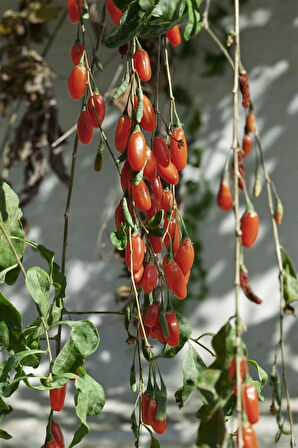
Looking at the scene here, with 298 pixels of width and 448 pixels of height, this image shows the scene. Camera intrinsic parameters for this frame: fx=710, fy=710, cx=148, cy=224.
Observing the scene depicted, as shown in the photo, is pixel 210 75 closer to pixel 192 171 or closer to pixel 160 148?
pixel 192 171

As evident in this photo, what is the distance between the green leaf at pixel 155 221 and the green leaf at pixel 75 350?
124mm

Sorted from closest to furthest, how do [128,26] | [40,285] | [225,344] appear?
[225,344], [128,26], [40,285]

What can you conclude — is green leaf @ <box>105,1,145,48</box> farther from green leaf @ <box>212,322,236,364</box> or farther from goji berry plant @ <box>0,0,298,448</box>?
green leaf @ <box>212,322,236,364</box>

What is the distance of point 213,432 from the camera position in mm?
562

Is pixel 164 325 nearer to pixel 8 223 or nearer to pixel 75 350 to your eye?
pixel 75 350

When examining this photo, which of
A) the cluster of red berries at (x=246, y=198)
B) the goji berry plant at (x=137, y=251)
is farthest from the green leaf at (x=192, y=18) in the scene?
the cluster of red berries at (x=246, y=198)

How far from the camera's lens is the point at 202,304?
3.04 metres

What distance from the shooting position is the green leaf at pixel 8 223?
33.4 inches

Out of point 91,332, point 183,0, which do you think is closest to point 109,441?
point 91,332

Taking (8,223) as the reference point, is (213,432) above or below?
below

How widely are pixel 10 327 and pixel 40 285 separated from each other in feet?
0.22

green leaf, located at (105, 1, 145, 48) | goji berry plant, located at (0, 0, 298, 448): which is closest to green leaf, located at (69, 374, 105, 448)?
goji berry plant, located at (0, 0, 298, 448)

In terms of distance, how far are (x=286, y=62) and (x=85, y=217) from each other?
106 centimetres

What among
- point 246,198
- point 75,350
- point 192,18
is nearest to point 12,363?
point 75,350
